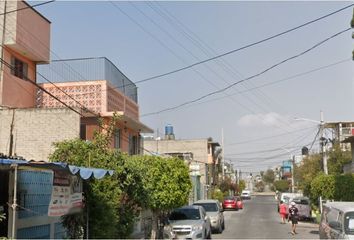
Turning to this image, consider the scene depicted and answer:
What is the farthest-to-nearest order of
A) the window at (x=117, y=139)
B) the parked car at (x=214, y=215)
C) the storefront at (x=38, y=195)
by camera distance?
the window at (x=117, y=139) < the parked car at (x=214, y=215) < the storefront at (x=38, y=195)

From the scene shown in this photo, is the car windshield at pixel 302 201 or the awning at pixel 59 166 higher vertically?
the awning at pixel 59 166

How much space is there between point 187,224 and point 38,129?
746cm

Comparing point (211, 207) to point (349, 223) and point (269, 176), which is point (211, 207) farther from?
point (269, 176)

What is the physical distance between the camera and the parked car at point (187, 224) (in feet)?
67.6

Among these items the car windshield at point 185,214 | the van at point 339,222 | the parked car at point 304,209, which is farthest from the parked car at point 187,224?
the parked car at point 304,209

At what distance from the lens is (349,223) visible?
13062 mm

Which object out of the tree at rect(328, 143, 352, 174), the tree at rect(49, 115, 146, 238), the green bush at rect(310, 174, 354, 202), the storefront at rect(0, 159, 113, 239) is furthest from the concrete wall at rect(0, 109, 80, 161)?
the tree at rect(328, 143, 352, 174)

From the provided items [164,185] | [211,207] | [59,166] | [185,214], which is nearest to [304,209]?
[211,207]

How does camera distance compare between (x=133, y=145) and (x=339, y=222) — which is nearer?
(x=339, y=222)

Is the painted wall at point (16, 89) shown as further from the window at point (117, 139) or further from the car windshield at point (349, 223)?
the car windshield at point (349, 223)

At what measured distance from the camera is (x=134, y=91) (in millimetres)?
33219

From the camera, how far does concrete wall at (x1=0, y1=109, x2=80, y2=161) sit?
21766mm

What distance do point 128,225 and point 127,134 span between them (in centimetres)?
1491

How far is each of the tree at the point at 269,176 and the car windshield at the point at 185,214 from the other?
513ft
